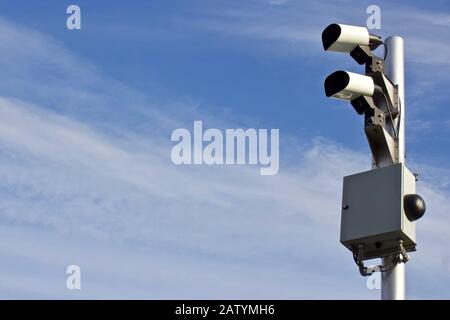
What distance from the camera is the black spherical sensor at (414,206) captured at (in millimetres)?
12570

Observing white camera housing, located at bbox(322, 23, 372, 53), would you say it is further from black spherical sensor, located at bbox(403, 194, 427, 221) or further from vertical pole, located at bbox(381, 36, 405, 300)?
black spherical sensor, located at bbox(403, 194, 427, 221)

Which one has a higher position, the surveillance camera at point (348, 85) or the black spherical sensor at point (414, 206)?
the surveillance camera at point (348, 85)

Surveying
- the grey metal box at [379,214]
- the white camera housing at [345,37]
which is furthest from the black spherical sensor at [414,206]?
the white camera housing at [345,37]

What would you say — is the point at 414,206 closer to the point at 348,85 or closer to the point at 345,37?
the point at 348,85

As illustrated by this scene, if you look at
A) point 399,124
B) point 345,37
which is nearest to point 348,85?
point 345,37

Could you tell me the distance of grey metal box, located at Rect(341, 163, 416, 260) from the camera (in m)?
12.6

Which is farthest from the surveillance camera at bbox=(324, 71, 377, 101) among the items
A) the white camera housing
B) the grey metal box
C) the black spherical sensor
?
the black spherical sensor

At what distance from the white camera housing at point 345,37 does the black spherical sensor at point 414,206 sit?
177 centimetres

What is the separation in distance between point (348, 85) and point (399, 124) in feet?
2.59

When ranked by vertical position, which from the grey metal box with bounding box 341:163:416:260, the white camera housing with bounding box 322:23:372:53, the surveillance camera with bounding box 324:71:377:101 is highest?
the white camera housing with bounding box 322:23:372:53

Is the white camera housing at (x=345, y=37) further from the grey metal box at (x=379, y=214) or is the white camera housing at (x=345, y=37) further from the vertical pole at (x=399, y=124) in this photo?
the grey metal box at (x=379, y=214)

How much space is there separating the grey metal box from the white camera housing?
1.33 m

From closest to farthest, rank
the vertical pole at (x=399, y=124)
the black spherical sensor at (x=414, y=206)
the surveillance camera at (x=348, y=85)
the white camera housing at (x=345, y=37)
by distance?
the black spherical sensor at (x=414, y=206) → the vertical pole at (x=399, y=124) → the surveillance camera at (x=348, y=85) → the white camera housing at (x=345, y=37)

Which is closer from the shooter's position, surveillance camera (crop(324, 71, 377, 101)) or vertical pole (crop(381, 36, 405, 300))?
vertical pole (crop(381, 36, 405, 300))
